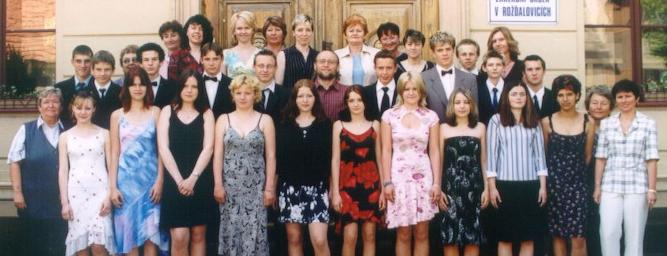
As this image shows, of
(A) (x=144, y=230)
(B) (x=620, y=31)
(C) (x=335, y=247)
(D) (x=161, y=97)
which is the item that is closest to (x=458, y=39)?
(B) (x=620, y=31)

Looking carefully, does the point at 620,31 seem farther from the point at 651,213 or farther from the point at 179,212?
the point at 179,212

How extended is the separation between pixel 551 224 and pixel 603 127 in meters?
0.95

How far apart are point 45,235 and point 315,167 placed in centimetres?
246

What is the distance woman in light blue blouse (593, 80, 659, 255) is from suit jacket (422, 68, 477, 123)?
119 centimetres

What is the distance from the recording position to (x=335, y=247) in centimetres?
712

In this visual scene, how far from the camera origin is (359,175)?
20.7 ft

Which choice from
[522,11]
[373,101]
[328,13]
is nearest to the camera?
[373,101]

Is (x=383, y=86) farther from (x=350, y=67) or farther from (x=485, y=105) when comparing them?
(x=485, y=105)

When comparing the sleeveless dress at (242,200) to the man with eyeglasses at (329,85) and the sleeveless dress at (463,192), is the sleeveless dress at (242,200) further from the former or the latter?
the sleeveless dress at (463,192)

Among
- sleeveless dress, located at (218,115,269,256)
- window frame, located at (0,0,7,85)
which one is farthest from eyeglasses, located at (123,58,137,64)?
window frame, located at (0,0,7,85)

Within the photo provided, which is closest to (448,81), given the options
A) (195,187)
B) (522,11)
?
(522,11)

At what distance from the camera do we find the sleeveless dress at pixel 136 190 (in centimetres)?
620

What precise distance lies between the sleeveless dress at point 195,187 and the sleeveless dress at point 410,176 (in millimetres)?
1516

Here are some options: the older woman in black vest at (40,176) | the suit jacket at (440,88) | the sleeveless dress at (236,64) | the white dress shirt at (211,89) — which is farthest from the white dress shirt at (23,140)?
the suit jacket at (440,88)
